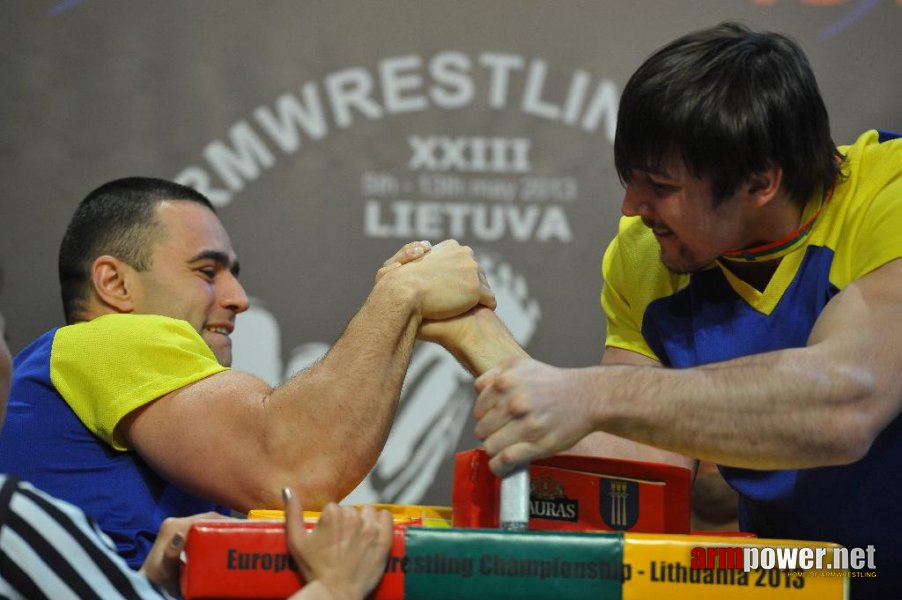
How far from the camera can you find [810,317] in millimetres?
1469

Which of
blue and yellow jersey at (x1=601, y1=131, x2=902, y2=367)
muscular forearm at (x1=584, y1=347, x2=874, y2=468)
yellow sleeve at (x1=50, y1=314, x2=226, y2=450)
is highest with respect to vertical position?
blue and yellow jersey at (x1=601, y1=131, x2=902, y2=367)

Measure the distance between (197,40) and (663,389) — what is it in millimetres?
1574

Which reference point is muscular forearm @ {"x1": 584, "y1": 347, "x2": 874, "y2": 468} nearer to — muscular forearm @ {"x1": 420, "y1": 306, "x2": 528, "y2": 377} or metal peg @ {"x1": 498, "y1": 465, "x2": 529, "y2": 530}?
metal peg @ {"x1": 498, "y1": 465, "x2": 529, "y2": 530}

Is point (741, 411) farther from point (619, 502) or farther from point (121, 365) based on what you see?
point (121, 365)

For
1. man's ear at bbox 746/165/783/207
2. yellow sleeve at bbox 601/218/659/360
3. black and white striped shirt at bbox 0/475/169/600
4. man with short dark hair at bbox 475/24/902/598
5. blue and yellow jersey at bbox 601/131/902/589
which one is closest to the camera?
black and white striped shirt at bbox 0/475/169/600

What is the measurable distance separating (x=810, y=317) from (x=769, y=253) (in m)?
0.11

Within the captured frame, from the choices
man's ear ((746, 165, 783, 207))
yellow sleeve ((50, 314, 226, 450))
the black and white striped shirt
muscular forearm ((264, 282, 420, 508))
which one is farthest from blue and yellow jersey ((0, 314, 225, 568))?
man's ear ((746, 165, 783, 207))

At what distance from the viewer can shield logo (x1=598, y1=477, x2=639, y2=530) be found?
1.20 meters

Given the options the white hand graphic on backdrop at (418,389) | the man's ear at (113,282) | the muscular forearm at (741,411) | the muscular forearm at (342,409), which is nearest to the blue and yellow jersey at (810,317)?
the muscular forearm at (741,411)

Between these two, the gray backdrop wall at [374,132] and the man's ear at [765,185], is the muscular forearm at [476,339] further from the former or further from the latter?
the gray backdrop wall at [374,132]

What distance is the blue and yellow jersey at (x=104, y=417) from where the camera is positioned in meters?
1.56

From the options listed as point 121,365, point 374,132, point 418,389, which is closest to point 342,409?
point 121,365

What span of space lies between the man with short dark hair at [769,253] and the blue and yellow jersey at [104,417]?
0.59 meters

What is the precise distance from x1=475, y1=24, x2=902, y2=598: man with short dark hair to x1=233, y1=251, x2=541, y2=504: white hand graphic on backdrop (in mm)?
658
